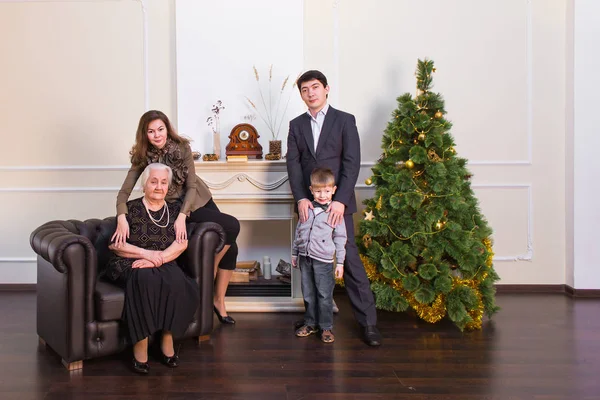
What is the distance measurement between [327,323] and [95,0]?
3523 mm

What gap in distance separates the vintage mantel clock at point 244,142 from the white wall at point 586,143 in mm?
2718

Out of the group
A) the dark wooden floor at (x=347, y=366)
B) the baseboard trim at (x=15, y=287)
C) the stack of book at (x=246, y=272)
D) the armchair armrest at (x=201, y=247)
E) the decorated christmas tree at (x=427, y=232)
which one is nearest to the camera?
the dark wooden floor at (x=347, y=366)

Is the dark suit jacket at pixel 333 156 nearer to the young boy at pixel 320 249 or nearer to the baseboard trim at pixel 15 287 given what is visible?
the young boy at pixel 320 249

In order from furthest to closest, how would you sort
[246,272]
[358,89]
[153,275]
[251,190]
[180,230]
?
1. [358,89]
2. [246,272]
3. [251,190]
4. [180,230]
5. [153,275]

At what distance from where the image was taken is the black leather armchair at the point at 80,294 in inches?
116

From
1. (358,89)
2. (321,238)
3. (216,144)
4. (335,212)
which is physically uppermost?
(358,89)

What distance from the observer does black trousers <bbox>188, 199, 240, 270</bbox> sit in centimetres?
373

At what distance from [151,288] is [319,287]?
1.08 meters

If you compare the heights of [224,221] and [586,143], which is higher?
[586,143]

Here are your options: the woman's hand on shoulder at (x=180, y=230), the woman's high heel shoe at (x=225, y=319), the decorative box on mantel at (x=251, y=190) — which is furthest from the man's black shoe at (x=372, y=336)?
the woman's hand on shoulder at (x=180, y=230)

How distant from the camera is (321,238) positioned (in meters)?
3.46

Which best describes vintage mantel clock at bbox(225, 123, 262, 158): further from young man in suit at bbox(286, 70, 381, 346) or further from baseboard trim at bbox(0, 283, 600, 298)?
baseboard trim at bbox(0, 283, 600, 298)

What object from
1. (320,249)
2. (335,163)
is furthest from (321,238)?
(335,163)

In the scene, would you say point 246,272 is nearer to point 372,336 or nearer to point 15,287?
point 372,336
